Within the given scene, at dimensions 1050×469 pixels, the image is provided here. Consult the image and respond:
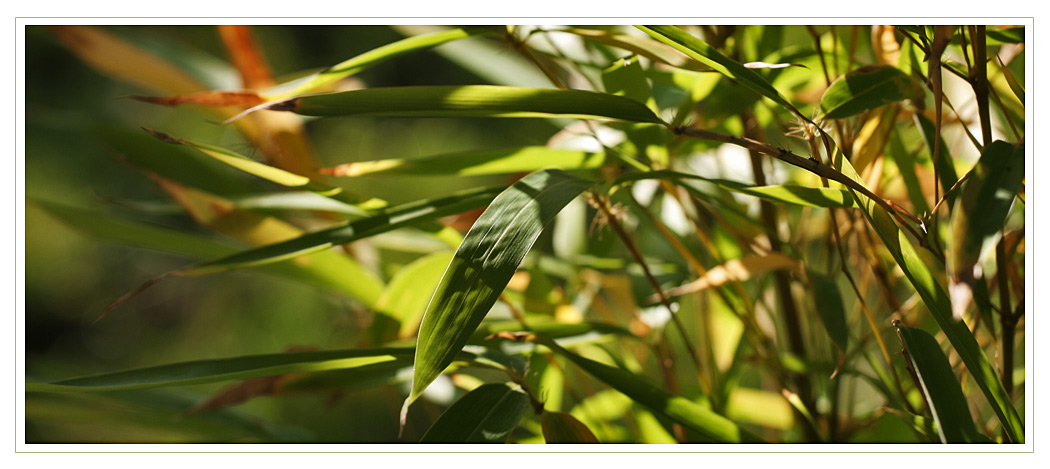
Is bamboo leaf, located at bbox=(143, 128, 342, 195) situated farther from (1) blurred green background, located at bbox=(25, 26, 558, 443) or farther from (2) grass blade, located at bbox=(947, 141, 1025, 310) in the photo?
(1) blurred green background, located at bbox=(25, 26, 558, 443)

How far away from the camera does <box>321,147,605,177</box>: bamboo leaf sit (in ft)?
0.82

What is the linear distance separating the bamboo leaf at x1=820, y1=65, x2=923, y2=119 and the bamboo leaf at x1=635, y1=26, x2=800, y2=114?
27 mm

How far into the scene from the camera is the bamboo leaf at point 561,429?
209 mm

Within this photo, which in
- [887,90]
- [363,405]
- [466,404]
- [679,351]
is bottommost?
[363,405]

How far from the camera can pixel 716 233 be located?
1.04ft

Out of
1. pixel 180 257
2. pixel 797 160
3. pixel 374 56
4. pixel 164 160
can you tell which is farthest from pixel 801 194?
pixel 180 257

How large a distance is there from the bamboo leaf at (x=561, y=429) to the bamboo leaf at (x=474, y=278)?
6 cm

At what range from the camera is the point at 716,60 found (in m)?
0.18

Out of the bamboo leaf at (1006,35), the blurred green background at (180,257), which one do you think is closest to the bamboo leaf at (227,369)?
the bamboo leaf at (1006,35)

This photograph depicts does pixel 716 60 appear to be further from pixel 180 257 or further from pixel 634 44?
pixel 180 257

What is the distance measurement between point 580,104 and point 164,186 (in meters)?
0.20

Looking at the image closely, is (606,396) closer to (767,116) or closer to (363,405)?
(767,116)

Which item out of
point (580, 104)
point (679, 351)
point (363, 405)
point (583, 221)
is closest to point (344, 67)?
point (580, 104)

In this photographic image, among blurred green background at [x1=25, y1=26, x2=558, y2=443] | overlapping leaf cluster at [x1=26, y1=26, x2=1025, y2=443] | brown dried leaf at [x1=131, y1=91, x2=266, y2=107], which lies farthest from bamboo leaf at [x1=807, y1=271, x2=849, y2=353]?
blurred green background at [x1=25, y1=26, x2=558, y2=443]
